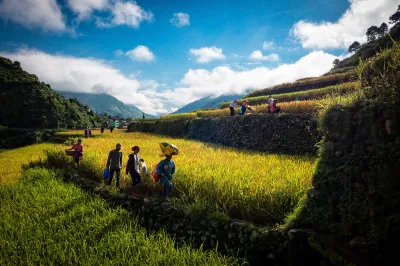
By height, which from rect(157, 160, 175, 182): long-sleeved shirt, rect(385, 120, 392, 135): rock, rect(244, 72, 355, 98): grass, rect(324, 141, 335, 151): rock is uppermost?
rect(244, 72, 355, 98): grass

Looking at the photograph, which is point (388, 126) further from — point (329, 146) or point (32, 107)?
point (32, 107)

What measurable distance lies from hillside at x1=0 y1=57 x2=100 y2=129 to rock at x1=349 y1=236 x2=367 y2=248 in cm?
6700

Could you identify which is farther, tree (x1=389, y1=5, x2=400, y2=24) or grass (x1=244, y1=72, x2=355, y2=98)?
tree (x1=389, y1=5, x2=400, y2=24)

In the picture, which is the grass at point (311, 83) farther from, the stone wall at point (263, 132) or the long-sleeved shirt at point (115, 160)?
the long-sleeved shirt at point (115, 160)

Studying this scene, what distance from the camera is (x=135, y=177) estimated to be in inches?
280

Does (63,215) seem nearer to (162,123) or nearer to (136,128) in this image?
(162,123)

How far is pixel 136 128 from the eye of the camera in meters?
37.4

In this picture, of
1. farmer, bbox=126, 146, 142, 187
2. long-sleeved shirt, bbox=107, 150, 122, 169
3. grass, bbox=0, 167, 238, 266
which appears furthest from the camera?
long-sleeved shirt, bbox=107, 150, 122, 169

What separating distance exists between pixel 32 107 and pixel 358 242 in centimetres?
7469

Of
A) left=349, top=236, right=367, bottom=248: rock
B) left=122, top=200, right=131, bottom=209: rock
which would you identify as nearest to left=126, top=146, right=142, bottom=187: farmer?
left=122, top=200, right=131, bottom=209: rock

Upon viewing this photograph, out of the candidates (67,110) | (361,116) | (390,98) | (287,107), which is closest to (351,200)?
(361,116)

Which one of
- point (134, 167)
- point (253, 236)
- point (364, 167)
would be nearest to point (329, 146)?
point (364, 167)

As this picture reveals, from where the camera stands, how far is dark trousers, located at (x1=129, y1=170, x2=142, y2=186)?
23.1 ft

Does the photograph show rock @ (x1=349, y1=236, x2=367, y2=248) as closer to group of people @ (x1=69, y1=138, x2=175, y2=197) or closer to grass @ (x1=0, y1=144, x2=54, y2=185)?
group of people @ (x1=69, y1=138, x2=175, y2=197)
